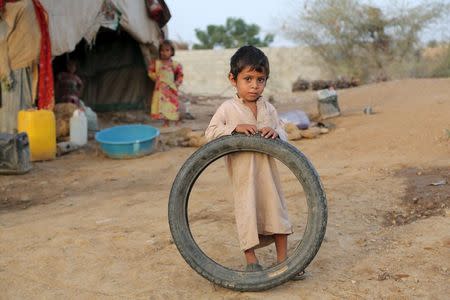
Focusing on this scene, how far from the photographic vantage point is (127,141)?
276 inches

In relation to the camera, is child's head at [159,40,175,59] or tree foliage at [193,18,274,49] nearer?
child's head at [159,40,175,59]

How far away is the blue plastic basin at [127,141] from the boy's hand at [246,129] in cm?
429

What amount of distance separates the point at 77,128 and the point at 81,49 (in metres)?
3.62

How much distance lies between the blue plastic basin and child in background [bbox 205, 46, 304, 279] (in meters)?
4.18

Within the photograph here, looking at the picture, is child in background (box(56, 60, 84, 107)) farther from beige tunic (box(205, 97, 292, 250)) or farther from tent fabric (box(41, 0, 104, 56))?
beige tunic (box(205, 97, 292, 250))

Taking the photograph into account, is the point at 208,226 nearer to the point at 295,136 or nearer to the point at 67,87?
the point at 295,136

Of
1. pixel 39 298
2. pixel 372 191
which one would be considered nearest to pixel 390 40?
pixel 372 191

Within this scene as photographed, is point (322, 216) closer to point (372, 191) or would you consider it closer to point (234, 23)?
point (372, 191)

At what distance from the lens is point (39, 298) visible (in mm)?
2689

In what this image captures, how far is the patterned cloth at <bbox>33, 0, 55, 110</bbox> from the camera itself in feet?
23.4

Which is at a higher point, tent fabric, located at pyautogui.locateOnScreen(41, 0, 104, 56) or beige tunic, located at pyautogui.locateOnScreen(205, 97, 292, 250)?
tent fabric, located at pyautogui.locateOnScreen(41, 0, 104, 56)

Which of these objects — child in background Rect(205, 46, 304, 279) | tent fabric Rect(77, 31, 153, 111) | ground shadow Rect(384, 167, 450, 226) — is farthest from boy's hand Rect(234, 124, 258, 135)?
tent fabric Rect(77, 31, 153, 111)

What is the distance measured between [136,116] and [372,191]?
6911 mm

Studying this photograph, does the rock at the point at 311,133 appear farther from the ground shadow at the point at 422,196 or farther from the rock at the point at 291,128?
the ground shadow at the point at 422,196
